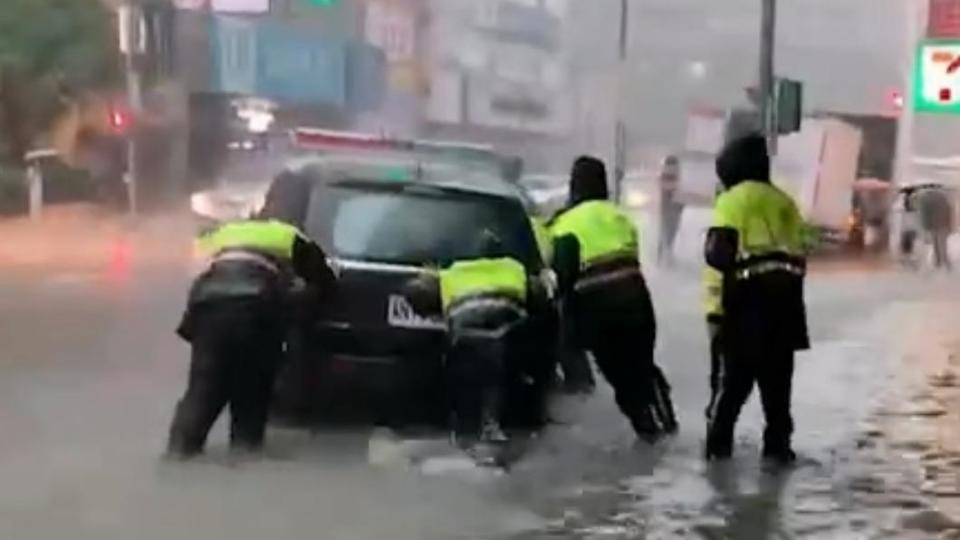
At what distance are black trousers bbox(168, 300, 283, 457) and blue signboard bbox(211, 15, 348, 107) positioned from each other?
34689 millimetres

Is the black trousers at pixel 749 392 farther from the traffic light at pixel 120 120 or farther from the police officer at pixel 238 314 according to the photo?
the traffic light at pixel 120 120

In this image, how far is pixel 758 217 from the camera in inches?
436

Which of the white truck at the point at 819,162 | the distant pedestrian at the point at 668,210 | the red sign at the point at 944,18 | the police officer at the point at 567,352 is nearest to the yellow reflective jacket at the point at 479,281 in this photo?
the police officer at the point at 567,352

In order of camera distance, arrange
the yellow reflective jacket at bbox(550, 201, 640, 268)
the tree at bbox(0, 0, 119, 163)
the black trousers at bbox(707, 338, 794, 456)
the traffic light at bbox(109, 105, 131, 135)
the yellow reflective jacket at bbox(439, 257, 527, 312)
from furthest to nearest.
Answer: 1. the tree at bbox(0, 0, 119, 163)
2. the traffic light at bbox(109, 105, 131, 135)
3. the yellow reflective jacket at bbox(550, 201, 640, 268)
4. the yellow reflective jacket at bbox(439, 257, 527, 312)
5. the black trousers at bbox(707, 338, 794, 456)

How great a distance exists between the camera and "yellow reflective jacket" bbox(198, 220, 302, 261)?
10773 millimetres

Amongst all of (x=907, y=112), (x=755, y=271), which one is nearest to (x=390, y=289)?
(x=755, y=271)

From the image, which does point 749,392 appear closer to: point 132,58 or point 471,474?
point 471,474

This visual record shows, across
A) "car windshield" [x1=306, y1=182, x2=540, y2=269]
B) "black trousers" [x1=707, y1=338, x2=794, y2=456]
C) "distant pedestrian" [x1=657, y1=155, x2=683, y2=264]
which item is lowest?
"distant pedestrian" [x1=657, y1=155, x2=683, y2=264]

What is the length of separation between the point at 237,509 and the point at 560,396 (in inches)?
228

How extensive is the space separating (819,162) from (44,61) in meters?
16.2

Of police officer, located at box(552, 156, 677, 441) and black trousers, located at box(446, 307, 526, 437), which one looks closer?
black trousers, located at box(446, 307, 526, 437)

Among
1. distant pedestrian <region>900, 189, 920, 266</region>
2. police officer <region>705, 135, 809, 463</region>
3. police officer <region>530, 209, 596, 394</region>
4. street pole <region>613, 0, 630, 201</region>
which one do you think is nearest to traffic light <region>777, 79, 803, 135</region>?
police officer <region>530, 209, 596, 394</region>

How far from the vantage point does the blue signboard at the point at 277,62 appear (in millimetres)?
47250

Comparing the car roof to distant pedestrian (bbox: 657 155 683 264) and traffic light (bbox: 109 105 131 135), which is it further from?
traffic light (bbox: 109 105 131 135)
